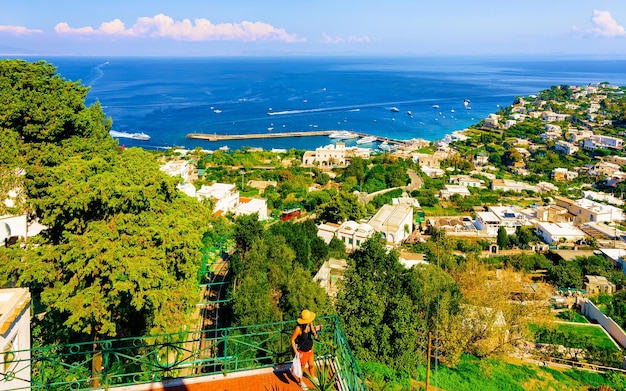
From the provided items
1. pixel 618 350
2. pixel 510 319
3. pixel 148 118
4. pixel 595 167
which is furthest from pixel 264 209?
pixel 148 118

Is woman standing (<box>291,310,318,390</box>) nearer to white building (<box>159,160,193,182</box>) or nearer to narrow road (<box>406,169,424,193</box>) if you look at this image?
white building (<box>159,160,193,182</box>)

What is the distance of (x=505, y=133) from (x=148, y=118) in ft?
106

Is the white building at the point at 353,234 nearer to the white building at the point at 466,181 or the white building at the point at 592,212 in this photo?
the white building at the point at 592,212

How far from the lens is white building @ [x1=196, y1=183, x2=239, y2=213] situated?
1497 centimetres

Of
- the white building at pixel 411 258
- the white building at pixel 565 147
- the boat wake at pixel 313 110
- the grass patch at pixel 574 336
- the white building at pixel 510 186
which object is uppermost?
the boat wake at pixel 313 110

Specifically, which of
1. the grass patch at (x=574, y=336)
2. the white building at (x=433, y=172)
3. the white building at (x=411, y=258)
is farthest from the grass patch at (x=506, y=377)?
the white building at (x=433, y=172)

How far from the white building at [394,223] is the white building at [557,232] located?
4.68m

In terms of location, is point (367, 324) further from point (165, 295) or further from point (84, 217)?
point (84, 217)

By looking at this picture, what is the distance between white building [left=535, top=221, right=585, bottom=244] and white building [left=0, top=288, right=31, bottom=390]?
15.9m

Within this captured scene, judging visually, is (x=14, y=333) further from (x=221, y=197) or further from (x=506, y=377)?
(x=221, y=197)

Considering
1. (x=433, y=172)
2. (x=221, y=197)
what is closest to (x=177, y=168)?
(x=221, y=197)

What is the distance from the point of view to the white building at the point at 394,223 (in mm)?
14508

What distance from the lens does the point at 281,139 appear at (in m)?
36.8

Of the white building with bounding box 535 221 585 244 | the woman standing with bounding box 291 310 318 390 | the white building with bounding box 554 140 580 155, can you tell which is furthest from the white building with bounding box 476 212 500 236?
the white building with bounding box 554 140 580 155
